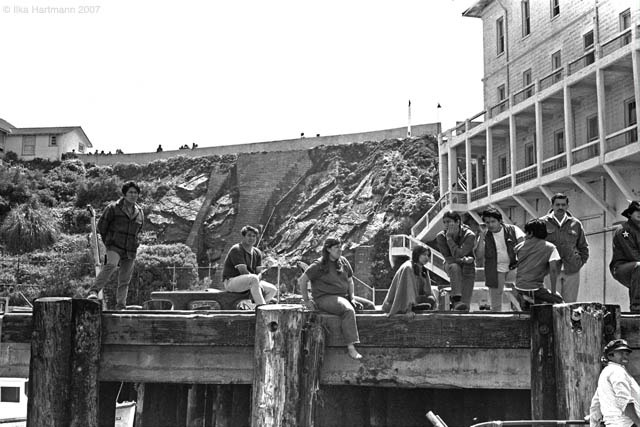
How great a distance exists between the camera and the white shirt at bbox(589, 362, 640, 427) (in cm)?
656

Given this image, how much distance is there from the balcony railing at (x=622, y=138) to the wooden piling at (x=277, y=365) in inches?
662

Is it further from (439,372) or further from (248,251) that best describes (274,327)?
(248,251)

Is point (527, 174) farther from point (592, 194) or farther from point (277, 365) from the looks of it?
point (277, 365)

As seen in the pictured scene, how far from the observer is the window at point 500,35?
33.2m

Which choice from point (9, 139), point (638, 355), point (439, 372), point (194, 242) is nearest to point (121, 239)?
point (439, 372)

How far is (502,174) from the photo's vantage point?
32656mm

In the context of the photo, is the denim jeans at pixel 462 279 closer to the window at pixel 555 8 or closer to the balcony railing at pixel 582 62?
the balcony railing at pixel 582 62

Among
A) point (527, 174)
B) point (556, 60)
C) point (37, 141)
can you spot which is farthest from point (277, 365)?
point (37, 141)

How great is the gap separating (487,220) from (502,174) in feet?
75.3

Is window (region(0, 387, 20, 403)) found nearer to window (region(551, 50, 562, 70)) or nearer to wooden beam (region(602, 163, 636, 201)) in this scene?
wooden beam (region(602, 163, 636, 201))

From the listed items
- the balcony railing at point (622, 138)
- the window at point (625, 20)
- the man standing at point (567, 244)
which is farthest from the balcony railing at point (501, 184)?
the man standing at point (567, 244)

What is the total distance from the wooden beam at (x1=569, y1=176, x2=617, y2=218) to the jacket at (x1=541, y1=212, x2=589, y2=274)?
15008 mm

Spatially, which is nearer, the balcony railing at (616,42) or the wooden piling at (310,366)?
the wooden piling at (310,366)

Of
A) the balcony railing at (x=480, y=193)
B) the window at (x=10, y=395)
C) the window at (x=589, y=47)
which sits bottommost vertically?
the window at (x=10, y=395)
